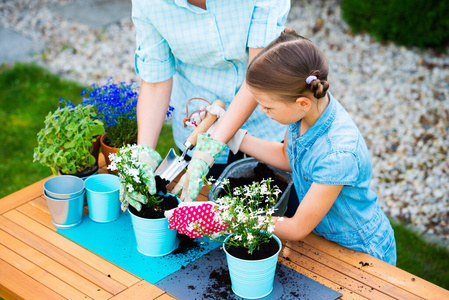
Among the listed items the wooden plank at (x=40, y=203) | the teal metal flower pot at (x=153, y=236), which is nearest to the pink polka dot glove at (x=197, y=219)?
the teal metal flower pot at (x=153, y=236)

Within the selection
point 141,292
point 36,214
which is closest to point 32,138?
point 36,214

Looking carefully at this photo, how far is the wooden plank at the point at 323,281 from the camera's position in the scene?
4.98 ft

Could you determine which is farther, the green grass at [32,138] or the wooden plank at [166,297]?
the green grass at [32,138]

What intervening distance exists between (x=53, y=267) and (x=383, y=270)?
110 centimetres

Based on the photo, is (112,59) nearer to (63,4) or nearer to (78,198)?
(63,4)

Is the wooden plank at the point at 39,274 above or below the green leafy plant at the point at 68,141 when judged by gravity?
below

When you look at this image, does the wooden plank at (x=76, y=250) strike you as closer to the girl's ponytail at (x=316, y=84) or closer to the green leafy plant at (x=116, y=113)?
the green leafy plant at (x=116, y=113)

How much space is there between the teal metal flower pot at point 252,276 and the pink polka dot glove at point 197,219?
0.12m

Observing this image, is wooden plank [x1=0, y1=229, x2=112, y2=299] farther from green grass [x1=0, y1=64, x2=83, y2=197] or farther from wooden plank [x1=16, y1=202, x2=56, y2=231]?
green grass [x1=0, y1=64, x2=83, y2=197]

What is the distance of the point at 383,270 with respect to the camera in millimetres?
1638

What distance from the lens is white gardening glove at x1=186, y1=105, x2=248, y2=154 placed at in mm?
1928

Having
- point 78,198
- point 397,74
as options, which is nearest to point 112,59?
point 397,74

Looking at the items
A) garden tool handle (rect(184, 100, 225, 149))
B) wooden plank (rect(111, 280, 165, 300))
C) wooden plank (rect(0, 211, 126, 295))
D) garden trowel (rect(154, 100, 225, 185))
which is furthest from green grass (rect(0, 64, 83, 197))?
wooden plank (rect(111, 280, 165, 300))

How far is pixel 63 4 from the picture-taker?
654cm
